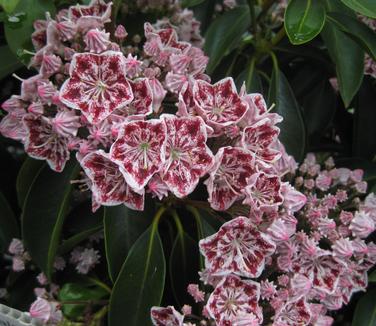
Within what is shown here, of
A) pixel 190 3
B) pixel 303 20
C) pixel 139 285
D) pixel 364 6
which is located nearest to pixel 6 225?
pixel 139 285

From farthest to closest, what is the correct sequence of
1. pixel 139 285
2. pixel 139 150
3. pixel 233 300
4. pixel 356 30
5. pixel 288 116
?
pixel 288 116 < pixel 356 30 < pixel 139 285 < pixel 233 300 < pixel 139 150

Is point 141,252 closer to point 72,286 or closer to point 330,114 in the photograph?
point 72,286

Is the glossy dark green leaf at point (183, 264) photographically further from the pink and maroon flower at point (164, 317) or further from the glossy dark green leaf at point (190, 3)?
the glossy dark green leaf at point (190, 3)

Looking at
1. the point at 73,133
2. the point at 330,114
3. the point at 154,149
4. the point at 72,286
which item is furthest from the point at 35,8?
the point at 330,114

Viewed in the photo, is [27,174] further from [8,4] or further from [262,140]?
[262,140]

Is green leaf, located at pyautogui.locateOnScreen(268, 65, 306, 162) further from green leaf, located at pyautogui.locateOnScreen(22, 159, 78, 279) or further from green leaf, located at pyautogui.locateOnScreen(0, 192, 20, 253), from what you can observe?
green leaf, located at pyautogui.locateOnScreen(0, 192, 20, 253)

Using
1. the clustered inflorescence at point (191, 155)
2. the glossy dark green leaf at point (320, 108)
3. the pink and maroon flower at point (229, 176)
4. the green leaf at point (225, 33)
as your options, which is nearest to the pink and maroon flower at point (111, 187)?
the clustered inflorescence at point (191, 155)

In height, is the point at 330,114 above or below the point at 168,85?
below

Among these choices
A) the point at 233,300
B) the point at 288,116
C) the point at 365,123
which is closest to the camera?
the point at 233,300
